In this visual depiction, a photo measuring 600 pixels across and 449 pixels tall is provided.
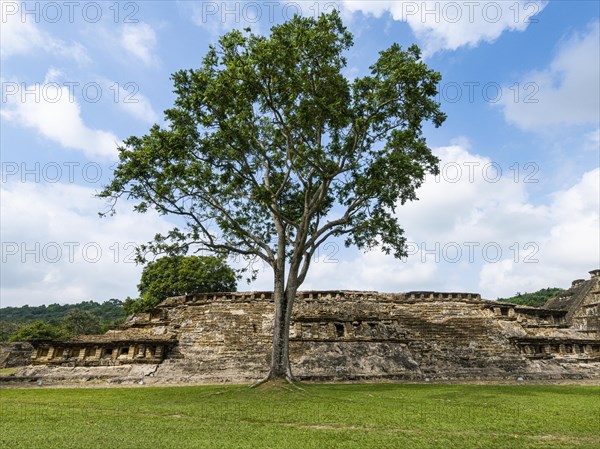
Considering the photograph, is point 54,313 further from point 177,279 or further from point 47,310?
point 177,279

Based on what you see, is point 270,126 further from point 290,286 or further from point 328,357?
point 328,357

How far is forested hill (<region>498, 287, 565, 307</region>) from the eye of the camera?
6494cm

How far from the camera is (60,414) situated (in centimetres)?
843

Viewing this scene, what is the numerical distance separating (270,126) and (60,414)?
1170cm

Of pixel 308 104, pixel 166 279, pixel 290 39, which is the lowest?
pixel 166 279

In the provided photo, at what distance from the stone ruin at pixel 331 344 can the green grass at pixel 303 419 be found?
3.97m

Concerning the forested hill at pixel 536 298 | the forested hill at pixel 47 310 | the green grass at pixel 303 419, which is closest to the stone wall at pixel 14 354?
the green grass at pixel 303 419

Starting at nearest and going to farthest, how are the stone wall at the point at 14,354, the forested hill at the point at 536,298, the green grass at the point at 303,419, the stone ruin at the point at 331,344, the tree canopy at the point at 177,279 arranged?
the green grass at the point at 303,419
the stone ruin at the point at 331,344
the stone wall at the point at 14,354
the tree canopy at the point at 177,279
the forested hill at the point at 536,298

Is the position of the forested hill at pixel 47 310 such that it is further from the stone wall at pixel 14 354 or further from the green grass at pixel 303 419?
the green grass at pixel 303 419

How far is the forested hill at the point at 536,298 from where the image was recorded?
6494 centimetres

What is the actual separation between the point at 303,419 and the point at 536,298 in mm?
77871

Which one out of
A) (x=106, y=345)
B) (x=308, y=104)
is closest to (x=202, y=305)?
(x=106, y=345)

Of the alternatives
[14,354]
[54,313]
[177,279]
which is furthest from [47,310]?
[14,354]

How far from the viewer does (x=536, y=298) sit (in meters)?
71.7
